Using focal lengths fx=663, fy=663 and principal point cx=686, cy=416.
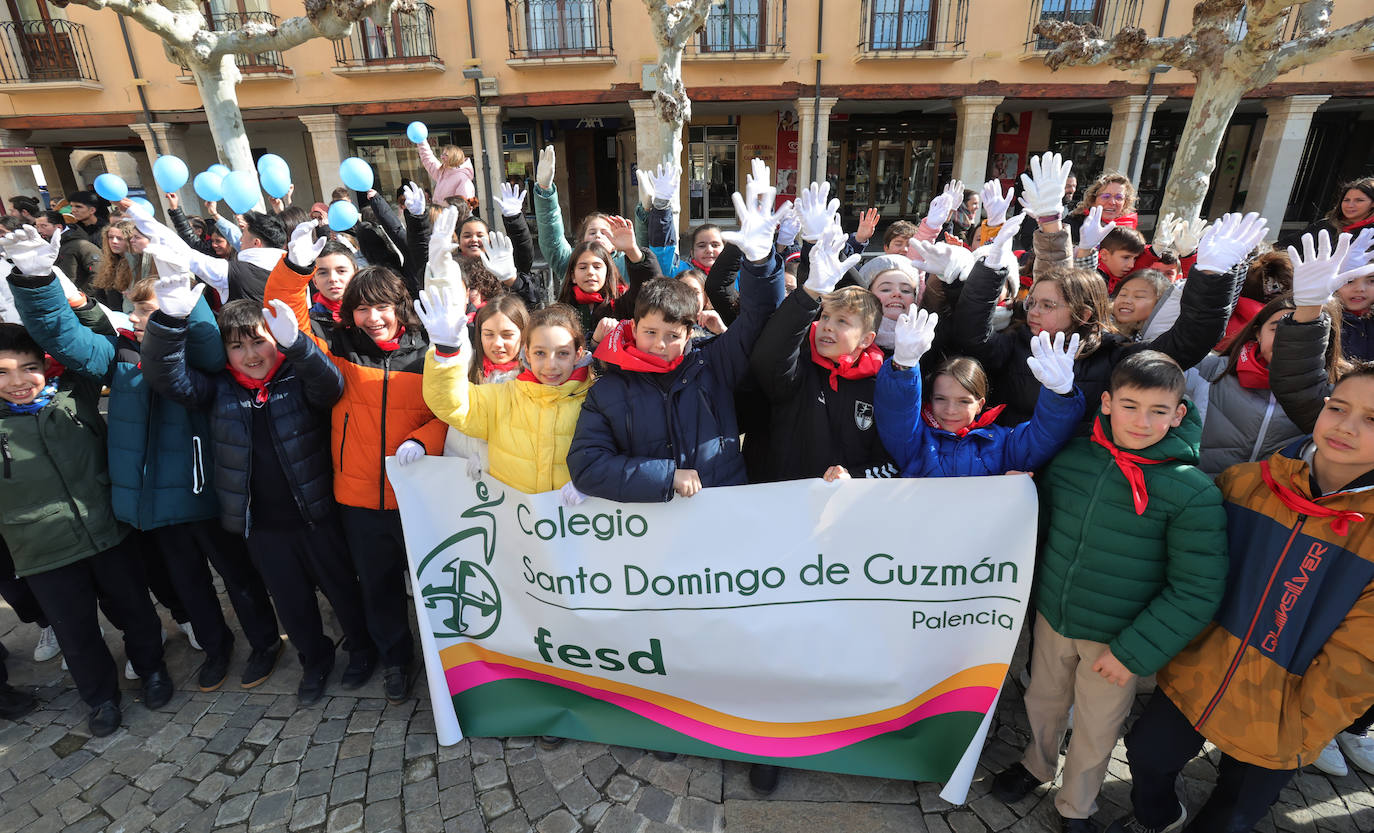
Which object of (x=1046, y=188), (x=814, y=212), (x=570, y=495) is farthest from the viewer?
(x=1046, y=188)

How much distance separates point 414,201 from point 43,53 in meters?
17.5

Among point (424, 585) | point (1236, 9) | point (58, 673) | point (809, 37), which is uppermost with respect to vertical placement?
point (809, 37)

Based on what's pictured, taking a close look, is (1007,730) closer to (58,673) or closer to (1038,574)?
(1038,574)

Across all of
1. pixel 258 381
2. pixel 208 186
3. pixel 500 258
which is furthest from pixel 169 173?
pixel 258 381

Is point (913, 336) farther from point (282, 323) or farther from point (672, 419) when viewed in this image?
point (282, 323)

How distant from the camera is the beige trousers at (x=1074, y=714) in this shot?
83.5 inches

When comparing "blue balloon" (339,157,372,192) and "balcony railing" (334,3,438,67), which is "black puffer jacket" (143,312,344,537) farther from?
"balcony railing" (334,3,438,67)

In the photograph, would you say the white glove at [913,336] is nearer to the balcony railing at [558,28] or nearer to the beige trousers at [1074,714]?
the beige trousers at [1074,714]

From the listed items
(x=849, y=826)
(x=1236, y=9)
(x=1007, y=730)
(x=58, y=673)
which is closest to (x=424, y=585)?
(x=849, y=826)

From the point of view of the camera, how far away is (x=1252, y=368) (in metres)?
2.41

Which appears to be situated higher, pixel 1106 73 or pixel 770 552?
pixel 1106 73

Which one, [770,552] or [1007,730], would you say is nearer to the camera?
[770,552]

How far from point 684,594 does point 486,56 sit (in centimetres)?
1519

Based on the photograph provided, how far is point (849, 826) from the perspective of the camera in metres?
2.24
